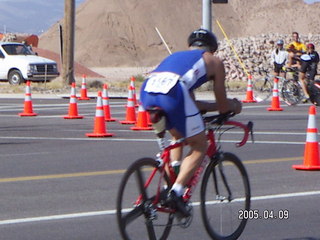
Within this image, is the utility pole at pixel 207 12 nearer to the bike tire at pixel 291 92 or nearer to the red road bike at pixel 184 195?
the bike tire at pixel 291 92

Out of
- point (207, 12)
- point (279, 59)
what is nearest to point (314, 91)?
point (279, 59)

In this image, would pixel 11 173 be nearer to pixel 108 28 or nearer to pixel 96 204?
pixel 96 204

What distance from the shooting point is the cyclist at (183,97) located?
295 inches

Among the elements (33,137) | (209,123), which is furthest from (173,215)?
(33,137)

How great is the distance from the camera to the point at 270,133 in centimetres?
1792

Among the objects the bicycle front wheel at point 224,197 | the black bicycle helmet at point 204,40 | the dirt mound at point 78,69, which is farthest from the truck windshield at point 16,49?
the black bicycle helmet at point 204,40

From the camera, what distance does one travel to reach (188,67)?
24.9ft

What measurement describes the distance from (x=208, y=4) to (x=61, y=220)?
2240 centimetres

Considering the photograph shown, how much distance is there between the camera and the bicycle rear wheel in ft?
24.3

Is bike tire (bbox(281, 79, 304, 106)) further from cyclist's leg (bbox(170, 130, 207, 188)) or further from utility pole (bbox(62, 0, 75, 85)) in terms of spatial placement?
cyclist's leg (bbox(170, 130, 207, 188))

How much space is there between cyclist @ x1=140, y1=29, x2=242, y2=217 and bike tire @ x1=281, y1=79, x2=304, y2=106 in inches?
703

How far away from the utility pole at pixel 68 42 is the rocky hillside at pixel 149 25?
49.0 m

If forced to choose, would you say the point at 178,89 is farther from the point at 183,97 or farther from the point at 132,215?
the point at 132,215

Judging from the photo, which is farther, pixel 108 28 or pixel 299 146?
pixel 108 28
